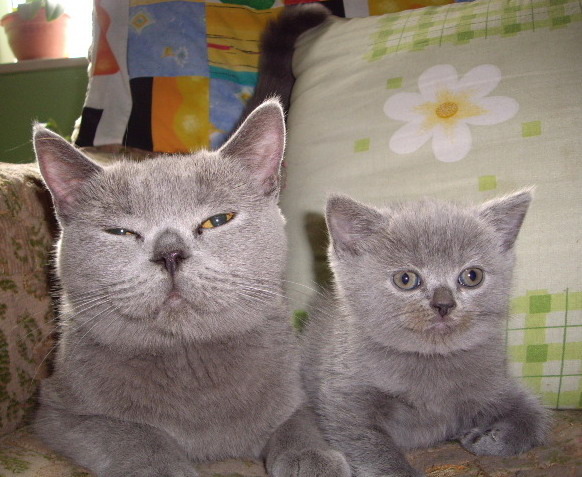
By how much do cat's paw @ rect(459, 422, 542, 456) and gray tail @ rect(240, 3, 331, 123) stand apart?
1050mm

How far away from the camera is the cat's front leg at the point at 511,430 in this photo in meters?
1.00

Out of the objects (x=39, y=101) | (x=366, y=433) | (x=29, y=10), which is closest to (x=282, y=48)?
(x=366, y=433)

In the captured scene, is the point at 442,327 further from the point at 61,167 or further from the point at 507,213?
the point at 61,167

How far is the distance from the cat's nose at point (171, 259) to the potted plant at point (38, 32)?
228 centimetres

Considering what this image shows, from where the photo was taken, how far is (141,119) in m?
1.71

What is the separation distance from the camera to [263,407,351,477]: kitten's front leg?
36.1 inches

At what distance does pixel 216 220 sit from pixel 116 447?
0.43 m

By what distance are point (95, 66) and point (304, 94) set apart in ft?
2.38

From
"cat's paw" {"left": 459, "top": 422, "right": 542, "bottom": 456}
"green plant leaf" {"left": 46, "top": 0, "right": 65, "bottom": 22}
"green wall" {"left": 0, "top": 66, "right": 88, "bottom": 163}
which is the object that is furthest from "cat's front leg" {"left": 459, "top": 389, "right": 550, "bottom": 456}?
"green plant leaf" {"left": 46, "top": 0, "right": 65, "bottom": 22}

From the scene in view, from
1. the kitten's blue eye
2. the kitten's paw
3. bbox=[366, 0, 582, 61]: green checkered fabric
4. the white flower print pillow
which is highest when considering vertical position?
bbox=[366, 0, 582, 61]: green checkered fabric

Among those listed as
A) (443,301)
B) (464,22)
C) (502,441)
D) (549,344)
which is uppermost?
(464,22)

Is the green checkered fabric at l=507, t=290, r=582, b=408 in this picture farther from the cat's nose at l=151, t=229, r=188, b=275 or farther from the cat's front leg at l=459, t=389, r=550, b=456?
the cat's nose at l=151, t=229, r=188, b=275

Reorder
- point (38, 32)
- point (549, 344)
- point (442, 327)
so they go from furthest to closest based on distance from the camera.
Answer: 1. point (38, 32)
2. point (549, 344)
3. point (442, 327)

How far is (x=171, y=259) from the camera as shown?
3.04ft
